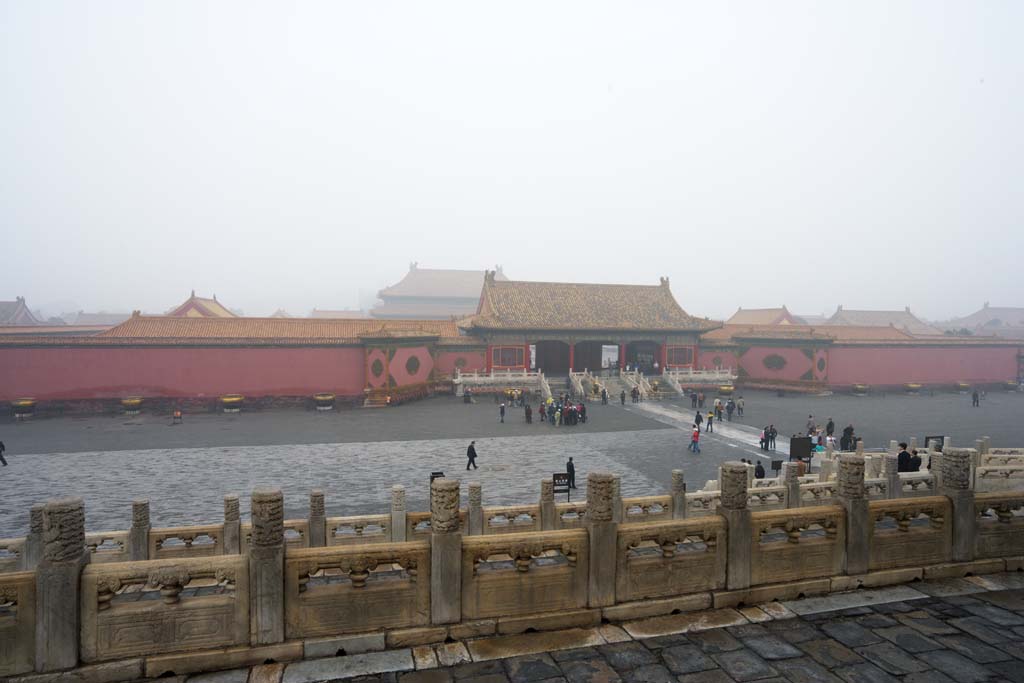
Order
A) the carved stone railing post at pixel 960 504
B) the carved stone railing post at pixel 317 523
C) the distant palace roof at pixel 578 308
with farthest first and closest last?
the distant palace roof at pixel 578 308 < the carved stone railing post at pixel 317 523 < the carved stone railing post at pixel 960 504

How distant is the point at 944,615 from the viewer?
5773mm

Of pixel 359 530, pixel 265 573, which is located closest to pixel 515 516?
pixel 359 530

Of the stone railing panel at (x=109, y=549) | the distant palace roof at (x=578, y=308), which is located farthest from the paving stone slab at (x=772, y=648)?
the distant palace roof at (x=578, y=308)

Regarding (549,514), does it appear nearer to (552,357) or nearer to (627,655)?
(627,655)

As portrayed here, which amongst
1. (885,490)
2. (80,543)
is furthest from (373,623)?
(885,490)

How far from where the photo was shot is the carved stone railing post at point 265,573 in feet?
16.6

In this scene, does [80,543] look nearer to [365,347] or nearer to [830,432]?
[830,432]

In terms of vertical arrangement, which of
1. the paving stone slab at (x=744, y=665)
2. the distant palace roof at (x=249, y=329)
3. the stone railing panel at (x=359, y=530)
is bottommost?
the stone railing panel at (x=359, y=530)

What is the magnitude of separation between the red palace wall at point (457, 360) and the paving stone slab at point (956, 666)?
31.5m

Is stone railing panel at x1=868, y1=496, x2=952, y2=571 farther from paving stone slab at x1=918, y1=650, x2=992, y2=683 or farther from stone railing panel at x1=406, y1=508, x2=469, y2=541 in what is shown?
stone railing panel at x1=406, y1=508, x2=469, y2=541

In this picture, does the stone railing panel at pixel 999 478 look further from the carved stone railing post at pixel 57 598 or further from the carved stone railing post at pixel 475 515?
the carved stone railing post at pixel 57 598

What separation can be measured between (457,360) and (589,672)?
31.6m

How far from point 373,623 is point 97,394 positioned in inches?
1160

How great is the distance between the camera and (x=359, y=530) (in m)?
9.91
